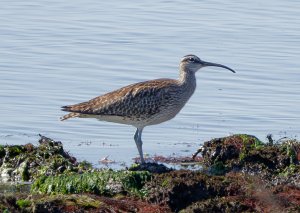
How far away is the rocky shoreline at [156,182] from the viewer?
9.23 m

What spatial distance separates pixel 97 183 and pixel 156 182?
25.3 inches

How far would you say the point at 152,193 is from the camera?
388 inches

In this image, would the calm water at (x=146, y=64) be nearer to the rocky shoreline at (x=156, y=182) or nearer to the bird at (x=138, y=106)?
the bird at (x=138, y=106)

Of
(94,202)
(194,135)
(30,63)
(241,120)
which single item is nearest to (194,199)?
(94,202)

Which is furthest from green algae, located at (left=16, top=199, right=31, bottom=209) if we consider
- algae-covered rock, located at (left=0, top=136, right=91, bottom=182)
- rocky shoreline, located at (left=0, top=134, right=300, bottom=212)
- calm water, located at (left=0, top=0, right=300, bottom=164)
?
calm water, located at (left=0, top=0, right=300, bottom=164)

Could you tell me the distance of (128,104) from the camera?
41.5 feet

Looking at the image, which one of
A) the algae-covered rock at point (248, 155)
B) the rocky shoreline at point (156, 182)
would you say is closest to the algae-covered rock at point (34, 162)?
the rocky shoreline at point (156, 182)

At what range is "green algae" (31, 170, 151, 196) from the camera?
1020 cm

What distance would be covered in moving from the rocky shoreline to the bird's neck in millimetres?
976

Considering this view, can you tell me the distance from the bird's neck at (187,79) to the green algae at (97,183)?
9.68ft

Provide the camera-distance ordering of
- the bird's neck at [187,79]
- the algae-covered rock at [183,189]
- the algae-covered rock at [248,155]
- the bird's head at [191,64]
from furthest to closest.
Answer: the bird's head at [191,64], the bird's neck at [187,79], the algae-covered rock at [248,155], the algae-covered rock at [183,189]

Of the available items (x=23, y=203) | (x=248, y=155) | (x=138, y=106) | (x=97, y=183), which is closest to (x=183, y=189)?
(x=97, y=183)

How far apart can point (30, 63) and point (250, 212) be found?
33.9 ft

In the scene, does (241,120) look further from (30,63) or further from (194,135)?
(30,63)
